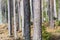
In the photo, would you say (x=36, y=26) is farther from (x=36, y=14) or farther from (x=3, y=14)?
(x=3, y=14)

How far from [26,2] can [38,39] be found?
4.45ft

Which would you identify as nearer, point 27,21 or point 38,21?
point 38,21

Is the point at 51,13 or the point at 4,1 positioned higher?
the point at 4,1

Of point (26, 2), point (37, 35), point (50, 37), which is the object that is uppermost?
point (26, 2)

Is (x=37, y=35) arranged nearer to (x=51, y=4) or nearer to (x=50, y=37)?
(x=50, y=37)

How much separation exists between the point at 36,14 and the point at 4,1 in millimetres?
17986

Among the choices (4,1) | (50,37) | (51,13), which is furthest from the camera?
(4,1)

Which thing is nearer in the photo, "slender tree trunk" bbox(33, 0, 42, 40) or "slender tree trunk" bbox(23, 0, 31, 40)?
"slender tree trunk" bbox(33, 0, 42, 40)

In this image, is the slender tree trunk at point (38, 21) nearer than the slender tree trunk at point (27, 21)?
Yes

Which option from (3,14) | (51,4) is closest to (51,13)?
(51,4)

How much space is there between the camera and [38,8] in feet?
20.6

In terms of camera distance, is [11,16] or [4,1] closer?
[11,16]

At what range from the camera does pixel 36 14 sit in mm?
6297

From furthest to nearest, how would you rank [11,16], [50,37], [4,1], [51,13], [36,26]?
[4,1] → [51,13] → [11,16] → [50,37] → [36,26]
